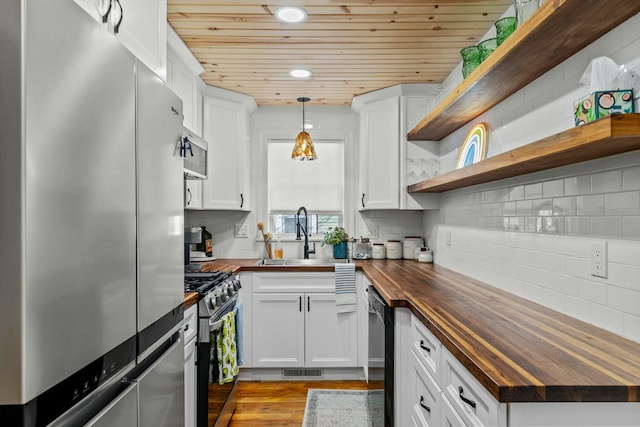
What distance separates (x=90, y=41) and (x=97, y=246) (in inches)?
18.9

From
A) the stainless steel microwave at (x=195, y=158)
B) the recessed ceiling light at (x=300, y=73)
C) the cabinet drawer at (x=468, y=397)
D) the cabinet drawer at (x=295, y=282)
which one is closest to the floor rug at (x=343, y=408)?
the cabinet drawer at (x=295, y=282)

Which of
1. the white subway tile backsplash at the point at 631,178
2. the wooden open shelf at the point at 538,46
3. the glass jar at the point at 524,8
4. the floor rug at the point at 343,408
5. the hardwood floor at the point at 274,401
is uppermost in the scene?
the glass jar at the point at 524,8

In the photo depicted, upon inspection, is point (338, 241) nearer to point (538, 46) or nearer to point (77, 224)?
point (538, 46)

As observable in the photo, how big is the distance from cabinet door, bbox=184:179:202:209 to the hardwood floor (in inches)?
57.5

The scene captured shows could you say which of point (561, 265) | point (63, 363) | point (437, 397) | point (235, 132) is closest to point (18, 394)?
point (63, 363)

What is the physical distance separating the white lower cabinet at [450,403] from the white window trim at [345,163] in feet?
6.47

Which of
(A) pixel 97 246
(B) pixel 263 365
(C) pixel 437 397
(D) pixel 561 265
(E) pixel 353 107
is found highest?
(E) pixel 353 107

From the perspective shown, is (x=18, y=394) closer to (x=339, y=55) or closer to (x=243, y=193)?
(x=339, y=55)

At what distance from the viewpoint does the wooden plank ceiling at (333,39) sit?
205 cm

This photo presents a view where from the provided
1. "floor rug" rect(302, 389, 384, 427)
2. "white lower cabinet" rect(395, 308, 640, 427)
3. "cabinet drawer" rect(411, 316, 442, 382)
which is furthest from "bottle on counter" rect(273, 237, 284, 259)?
"cabinet drawer" rect(411, 316, 442, 382)

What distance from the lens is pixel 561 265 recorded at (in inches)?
63.3

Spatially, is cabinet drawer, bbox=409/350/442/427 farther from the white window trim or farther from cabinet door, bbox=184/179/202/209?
the white window trim

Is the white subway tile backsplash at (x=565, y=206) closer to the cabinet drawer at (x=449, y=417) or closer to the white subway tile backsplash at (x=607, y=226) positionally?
the white subway tile backsplash at (x=607, y=226)

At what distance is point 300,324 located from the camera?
3148 mm
